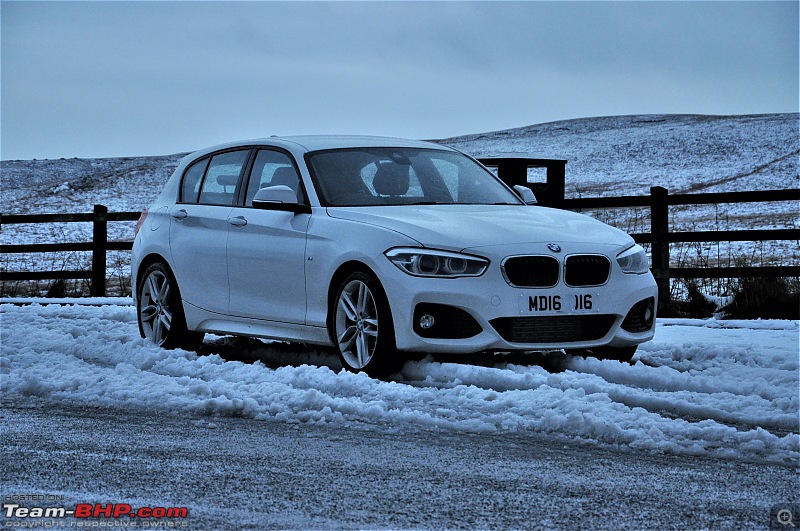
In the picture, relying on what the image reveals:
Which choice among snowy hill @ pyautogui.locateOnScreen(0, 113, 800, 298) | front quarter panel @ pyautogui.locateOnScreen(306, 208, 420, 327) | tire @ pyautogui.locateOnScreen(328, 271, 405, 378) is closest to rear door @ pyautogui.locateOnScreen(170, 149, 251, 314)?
front quarter panel @ pyautogui.locateOnScreen(306, 208, 420, 327)

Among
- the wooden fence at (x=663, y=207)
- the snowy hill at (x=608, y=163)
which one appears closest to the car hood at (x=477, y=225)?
the wooden fence at (x=663, y=207)

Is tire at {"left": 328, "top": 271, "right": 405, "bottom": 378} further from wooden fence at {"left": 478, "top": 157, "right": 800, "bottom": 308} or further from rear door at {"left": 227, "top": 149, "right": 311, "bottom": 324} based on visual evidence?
wooden fence at {"left": 478, "top": 157, "right": 800, "bottom": 308}

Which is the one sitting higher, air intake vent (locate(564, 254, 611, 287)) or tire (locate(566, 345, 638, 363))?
air intake vent (locate(564, 254, 611, 287))

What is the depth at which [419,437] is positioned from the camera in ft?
19.4

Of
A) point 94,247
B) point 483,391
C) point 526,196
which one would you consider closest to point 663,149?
point 94,247

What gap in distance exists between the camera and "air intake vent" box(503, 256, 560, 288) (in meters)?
7.48

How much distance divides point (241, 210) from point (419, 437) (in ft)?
11.5

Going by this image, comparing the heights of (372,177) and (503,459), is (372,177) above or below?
above

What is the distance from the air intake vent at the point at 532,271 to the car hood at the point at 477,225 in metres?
0.14

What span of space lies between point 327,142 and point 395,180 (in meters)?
0.68

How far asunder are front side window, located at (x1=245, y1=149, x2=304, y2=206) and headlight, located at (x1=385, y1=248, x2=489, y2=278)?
1.52 m

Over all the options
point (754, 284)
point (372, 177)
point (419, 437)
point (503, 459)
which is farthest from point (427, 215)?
point (754, 284)

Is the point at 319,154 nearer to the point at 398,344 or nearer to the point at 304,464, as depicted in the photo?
the point at 398,344

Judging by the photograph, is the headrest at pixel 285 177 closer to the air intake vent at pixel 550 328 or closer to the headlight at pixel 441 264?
the headlight at pixel 441 264
